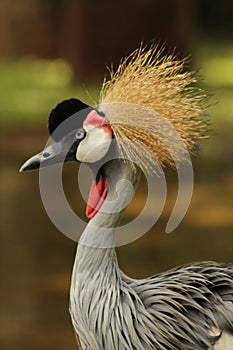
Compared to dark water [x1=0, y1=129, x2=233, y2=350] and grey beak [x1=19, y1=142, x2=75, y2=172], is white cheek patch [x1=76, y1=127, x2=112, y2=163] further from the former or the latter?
dark water [x1=0, y1=129, x2=233, y2=350]

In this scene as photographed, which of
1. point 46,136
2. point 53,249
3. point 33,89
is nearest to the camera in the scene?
point 53,249

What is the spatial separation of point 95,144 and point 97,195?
0.10 meters

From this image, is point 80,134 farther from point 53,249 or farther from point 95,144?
point 53,249

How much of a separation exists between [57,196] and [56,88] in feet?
10.8

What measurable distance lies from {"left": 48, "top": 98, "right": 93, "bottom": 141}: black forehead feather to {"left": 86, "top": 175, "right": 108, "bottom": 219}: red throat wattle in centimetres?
11

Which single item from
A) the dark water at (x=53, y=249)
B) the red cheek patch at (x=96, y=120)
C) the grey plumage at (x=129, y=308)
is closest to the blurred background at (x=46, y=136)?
the dark water at (x=53, y=249)

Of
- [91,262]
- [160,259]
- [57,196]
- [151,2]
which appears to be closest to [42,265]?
[160,259]

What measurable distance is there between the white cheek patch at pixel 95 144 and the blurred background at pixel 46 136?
0.21m

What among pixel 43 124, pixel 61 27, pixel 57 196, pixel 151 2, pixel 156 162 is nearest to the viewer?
pixel 156 162

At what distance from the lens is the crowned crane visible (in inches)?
72.4

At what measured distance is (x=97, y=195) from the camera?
6.18 feet

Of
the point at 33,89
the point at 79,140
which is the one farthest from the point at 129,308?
the point at 33,89

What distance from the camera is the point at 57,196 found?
14.9ft

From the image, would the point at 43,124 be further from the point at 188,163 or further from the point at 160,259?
the point at 188,163
